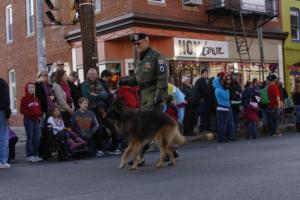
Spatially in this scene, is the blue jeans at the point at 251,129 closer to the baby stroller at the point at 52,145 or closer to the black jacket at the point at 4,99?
the baby stroller at the point at 52,145

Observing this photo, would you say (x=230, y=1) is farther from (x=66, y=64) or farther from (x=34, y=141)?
(x=34, y=141)

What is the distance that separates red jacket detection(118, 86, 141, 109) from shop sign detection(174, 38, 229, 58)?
9.23 metres

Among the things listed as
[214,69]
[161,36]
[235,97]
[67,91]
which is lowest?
[235,97]

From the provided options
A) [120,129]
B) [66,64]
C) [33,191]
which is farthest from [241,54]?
[33,191]

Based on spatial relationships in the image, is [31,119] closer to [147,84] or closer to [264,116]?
[147,84]

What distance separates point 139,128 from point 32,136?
315 cm

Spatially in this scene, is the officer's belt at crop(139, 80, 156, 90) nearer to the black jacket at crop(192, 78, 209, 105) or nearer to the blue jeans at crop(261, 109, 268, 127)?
the black jacket at crop(192, 78, 209, 105)

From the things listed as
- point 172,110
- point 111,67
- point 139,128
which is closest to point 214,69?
point 111,67

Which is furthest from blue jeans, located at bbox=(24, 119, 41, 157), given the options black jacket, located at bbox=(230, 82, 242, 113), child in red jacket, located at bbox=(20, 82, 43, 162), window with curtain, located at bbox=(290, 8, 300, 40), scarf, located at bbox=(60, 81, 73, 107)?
window with curtain, located at bbox=(290, 8, 300, 40)

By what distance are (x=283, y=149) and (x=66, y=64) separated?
13.6 m

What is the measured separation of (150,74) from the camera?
9.22 m

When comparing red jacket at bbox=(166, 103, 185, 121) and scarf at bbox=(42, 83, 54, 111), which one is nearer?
scarf at bbox=(42, 83, 54, 111)

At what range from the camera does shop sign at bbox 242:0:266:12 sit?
2375 centimetres

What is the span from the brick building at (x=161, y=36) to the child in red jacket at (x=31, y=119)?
8373 millimetres
